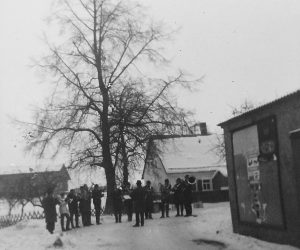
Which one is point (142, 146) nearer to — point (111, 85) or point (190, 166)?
point (111, 85)

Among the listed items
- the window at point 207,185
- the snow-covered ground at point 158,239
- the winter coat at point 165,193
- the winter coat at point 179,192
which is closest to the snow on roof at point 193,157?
the window at point 207,185

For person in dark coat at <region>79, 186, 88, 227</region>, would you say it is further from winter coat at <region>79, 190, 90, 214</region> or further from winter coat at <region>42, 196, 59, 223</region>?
winter coat at <region>42, 196, 59, 223</region>

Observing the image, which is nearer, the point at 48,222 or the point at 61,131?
the point at 48,222

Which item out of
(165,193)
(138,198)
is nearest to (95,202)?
(138,198)

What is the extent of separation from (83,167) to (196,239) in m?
16.3

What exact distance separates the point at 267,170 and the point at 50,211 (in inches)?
333

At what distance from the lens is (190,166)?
4147 cm

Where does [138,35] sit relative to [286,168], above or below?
above

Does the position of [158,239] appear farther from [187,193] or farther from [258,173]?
[187,193]

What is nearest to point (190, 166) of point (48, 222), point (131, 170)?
point (131, 170)

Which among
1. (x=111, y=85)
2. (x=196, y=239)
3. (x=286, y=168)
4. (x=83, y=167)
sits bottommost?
(x=196, y=239)

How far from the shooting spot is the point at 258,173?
12203 mm

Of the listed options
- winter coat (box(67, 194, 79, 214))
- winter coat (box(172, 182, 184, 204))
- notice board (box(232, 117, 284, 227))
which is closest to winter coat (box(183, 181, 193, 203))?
winter coat (box(172, 182, 184, 204))

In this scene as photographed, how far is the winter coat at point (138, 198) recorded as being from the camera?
16656 mm
